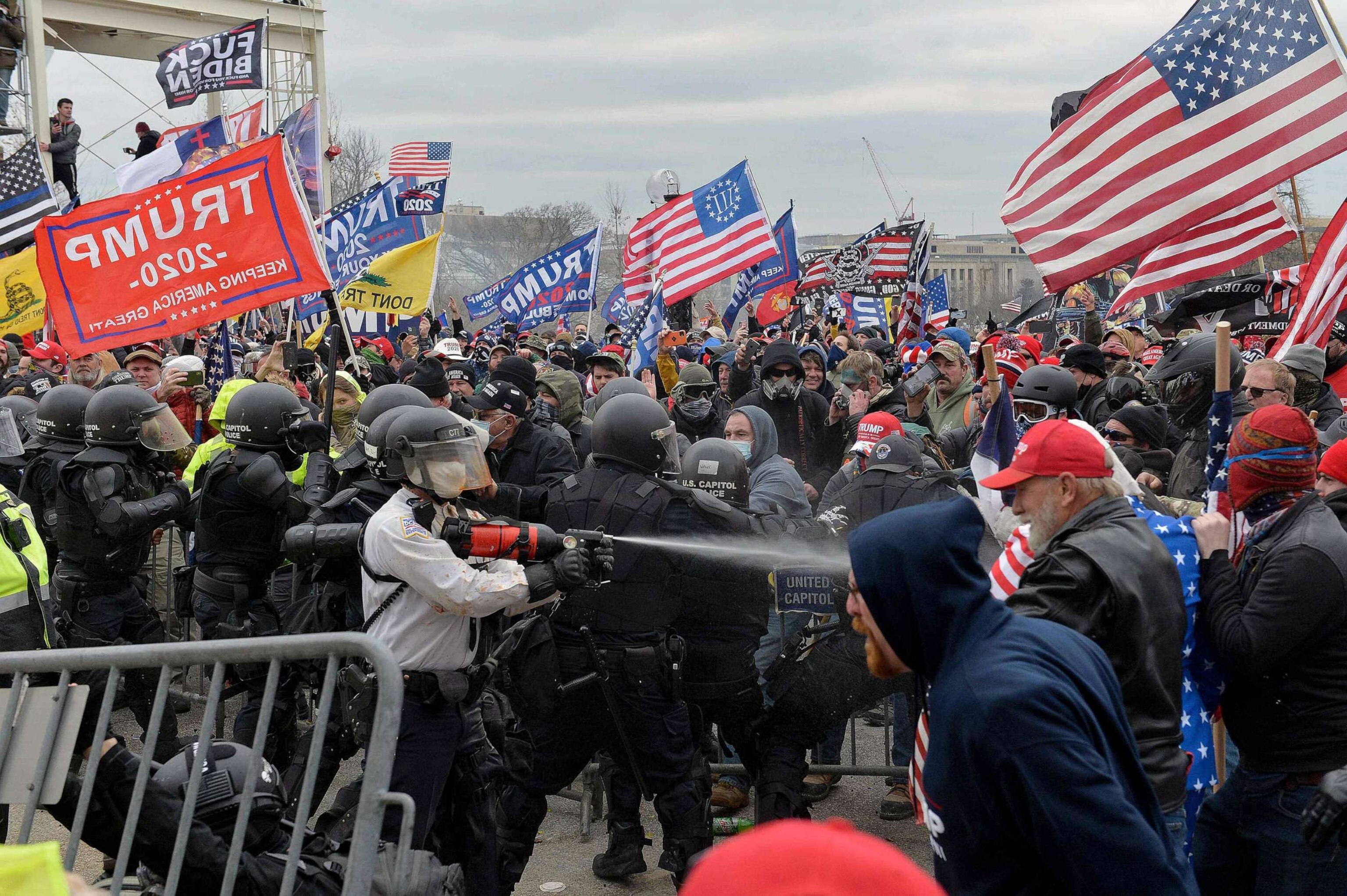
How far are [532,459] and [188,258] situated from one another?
2.67 m

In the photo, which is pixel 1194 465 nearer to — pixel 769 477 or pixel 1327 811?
pixel 769 477

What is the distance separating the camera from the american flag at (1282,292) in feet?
29.0

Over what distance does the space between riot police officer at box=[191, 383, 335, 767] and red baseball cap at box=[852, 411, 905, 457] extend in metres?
2.96

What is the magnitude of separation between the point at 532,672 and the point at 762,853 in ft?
14.7

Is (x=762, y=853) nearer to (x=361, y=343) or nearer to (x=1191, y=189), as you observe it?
(x=1191, y=189)

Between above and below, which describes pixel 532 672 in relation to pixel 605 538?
below

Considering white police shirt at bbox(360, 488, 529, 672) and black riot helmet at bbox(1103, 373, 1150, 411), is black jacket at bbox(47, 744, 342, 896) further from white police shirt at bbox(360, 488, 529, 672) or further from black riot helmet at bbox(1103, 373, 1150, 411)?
black riot helmet at bbox(1103, 373, 1150, 411)

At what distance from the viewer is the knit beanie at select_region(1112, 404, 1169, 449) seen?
6.74 m

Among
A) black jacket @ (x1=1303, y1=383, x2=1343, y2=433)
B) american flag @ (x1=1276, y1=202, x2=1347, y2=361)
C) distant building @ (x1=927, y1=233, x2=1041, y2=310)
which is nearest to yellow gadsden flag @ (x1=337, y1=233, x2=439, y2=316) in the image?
black jacket @ (x1=1303, y1=383, x2=1343, y2=433)

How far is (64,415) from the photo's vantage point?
7.52 metres

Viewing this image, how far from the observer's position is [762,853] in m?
1.27

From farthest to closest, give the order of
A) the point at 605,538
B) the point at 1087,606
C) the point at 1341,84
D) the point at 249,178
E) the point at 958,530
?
1. the point at 249,178
2. the point at 1341,84
3. the point at 605,538
4. the point at 1087,606
5. the point at 958,530

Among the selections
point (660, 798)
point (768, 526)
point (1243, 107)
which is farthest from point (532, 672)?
point (1243, 107)

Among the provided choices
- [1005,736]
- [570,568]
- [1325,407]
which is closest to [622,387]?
[570,568]
